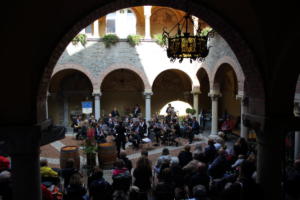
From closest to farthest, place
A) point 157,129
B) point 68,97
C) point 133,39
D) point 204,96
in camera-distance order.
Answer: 1. point 157,129
2. point 133,39
3. point 68,97
4. point 204,96

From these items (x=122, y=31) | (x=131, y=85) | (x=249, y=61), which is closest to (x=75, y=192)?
(x=249, y=61)

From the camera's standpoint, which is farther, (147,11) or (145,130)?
(147,11)

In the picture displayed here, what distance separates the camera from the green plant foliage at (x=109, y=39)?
60.3 ft

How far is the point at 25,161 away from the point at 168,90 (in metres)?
18.6

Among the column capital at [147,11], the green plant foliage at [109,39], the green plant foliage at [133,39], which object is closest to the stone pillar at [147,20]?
the column capital at [147,11]

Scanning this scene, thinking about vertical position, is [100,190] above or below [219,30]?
below

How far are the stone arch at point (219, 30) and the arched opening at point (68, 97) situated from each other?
16.6 meters

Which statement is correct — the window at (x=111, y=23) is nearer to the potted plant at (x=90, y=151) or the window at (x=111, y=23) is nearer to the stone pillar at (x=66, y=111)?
the stone pillar at (x=66, y=111)

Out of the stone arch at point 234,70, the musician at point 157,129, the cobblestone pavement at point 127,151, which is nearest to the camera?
the cobblestone pavement at point 127,151

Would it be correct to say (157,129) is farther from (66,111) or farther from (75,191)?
(75,191)

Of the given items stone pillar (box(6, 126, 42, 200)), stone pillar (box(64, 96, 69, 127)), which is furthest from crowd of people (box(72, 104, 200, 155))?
stone pillar (box(6, 126, 42, 200))

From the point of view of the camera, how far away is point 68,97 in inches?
844

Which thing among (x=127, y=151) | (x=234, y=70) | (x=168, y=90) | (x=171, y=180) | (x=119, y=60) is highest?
(x=119, y=60)

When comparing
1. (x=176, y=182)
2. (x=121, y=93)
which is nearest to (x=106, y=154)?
(x=176, y=182)
